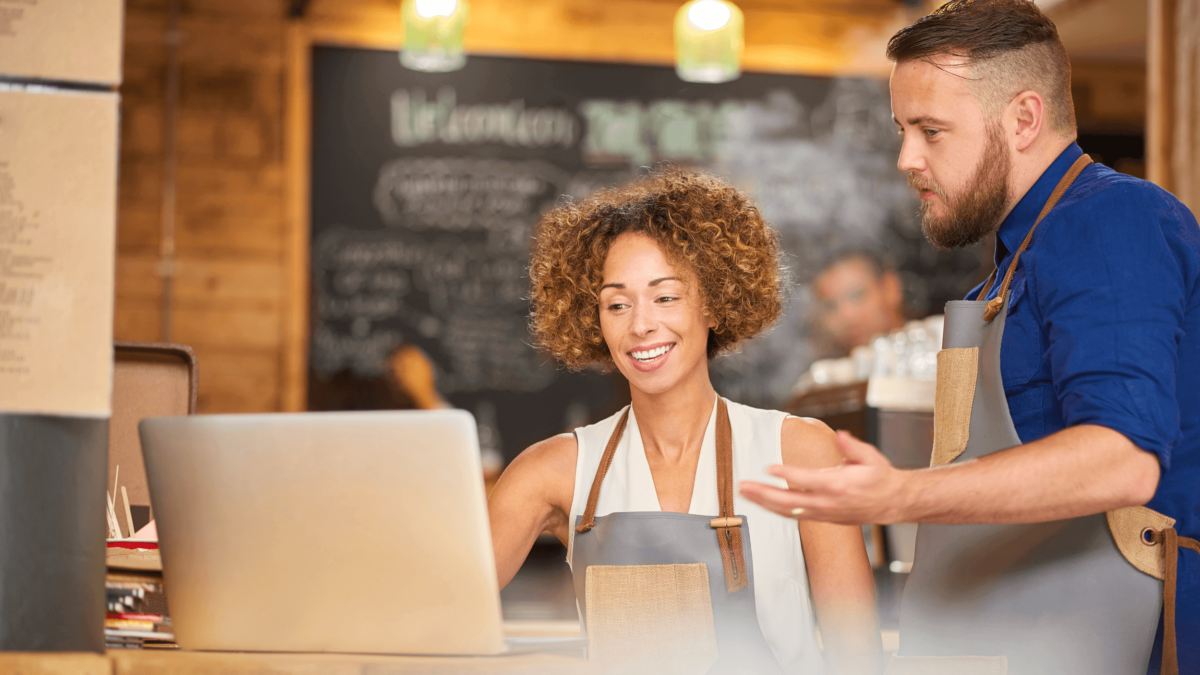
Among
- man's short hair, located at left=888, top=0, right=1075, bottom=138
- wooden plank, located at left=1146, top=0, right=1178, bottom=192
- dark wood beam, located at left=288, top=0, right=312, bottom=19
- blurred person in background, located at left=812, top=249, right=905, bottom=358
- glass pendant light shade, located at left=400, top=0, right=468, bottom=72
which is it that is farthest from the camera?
blurred person in background, located at left=812, top=249, right=905, bottom=358

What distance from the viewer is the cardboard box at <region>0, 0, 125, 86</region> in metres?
0.90

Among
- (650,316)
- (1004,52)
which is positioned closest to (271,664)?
(650,316)

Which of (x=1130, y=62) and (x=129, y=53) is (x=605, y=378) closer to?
(x=129, y=53)

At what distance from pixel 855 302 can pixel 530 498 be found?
3.94m

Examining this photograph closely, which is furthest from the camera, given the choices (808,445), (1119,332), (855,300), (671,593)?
(855,300)

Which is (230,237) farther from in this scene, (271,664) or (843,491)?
(843,491)

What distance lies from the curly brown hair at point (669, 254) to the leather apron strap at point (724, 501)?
143 millimetres

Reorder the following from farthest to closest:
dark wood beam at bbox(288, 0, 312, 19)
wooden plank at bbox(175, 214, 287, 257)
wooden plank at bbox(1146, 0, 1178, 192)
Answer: dark wood beam at bbox(288, 0, 312, 19) → wooden plank at bbox(175, 214, 287, 257) → wooden plank at bbox(1146, 0, 1178, 192)

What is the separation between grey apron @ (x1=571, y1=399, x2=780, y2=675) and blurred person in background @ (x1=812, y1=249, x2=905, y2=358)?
383cm

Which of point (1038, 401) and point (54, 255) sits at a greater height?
point (54, 255)

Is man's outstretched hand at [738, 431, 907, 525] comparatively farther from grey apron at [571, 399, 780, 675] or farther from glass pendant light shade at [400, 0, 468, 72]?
glass pendant light shade at [400, 0, 468, 72]

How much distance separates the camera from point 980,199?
124 cm

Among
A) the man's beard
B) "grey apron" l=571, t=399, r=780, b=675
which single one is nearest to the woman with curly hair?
"grey apron" l=571, t=399, r=780, b=675

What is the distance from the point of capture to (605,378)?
193 inches
